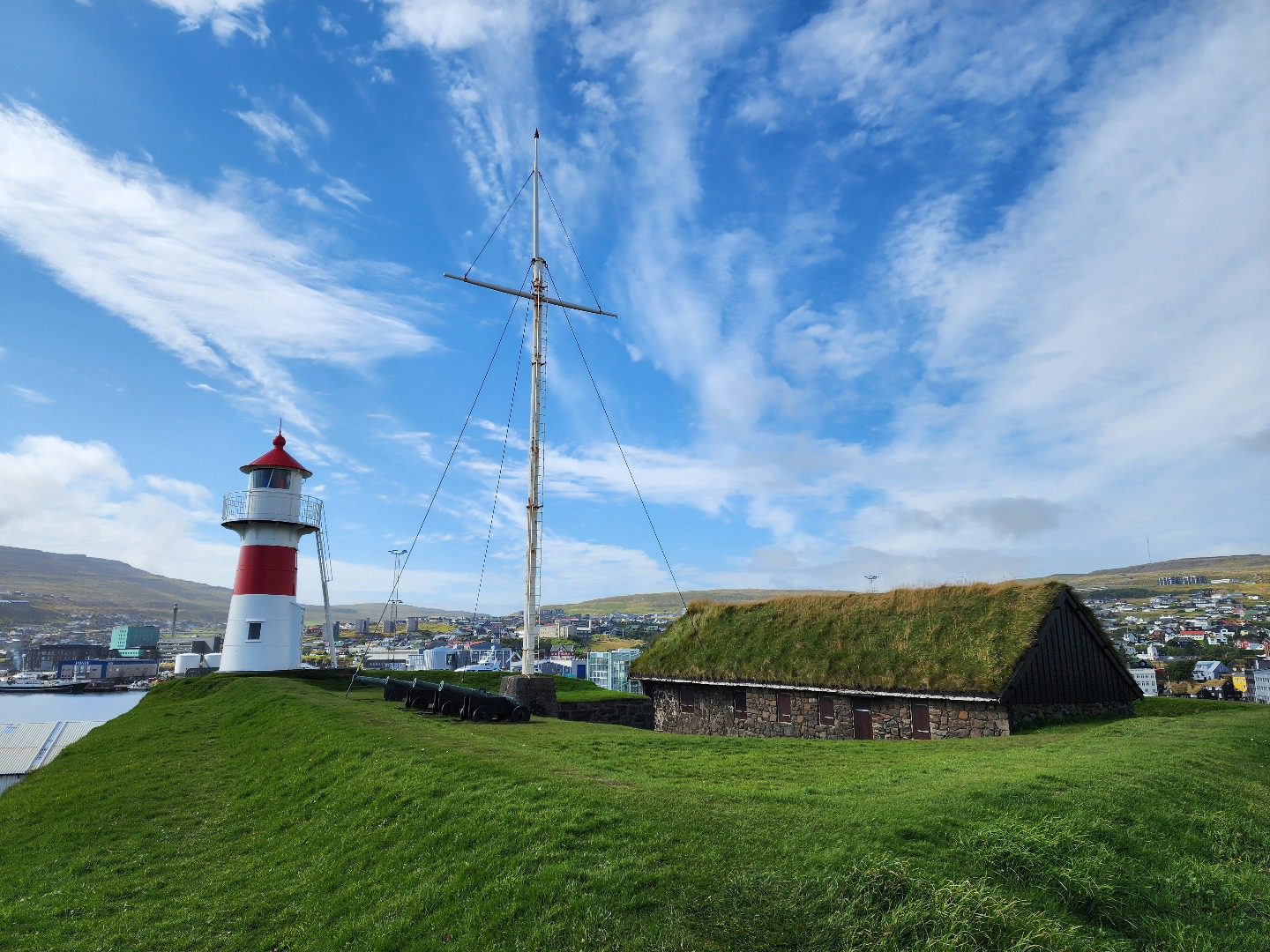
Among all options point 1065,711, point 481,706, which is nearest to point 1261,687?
point 1065,711

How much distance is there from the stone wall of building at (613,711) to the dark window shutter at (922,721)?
12.5 metres

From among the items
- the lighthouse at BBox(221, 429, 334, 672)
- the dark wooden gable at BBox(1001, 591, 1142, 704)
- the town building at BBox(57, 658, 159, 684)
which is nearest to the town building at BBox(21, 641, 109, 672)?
the town building at BBox(57, 658, 159, 684)

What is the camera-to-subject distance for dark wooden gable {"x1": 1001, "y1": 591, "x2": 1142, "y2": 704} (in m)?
21.7

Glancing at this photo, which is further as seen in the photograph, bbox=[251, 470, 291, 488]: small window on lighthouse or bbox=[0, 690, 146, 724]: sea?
bbox=[0, 690, 146, 724]: sea

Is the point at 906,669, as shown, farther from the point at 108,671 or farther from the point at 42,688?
the point at 108,671

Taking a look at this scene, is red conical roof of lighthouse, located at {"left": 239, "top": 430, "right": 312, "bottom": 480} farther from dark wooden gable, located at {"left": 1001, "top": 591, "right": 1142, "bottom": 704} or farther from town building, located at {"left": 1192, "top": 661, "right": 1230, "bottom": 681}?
town building, located at {"left": 1192, "top": 661, "right": 1230, "bottom": 681}

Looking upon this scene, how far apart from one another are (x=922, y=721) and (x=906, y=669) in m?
1.67

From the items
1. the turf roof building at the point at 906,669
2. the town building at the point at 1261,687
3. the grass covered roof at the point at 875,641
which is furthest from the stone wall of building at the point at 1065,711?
the town building at the point at 1261,687

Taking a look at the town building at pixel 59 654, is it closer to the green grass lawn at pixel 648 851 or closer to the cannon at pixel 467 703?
the cannon at pixel 467 703

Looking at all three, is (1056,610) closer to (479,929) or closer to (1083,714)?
(1083,714)

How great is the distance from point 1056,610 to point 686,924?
70.6 feet

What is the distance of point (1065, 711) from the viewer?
22625 mm

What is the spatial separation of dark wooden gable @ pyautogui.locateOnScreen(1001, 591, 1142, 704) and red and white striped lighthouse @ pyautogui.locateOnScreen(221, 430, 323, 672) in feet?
102

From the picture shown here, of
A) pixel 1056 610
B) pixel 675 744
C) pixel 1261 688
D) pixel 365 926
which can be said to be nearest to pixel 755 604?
pixel 1056 610
